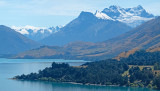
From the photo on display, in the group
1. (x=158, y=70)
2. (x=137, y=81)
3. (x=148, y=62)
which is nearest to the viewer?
(x=137, y=81)

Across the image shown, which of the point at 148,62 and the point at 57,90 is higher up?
the point at 148,62

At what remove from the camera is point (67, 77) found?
18038 centimetres

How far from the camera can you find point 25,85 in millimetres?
167000

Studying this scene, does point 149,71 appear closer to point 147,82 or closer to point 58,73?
point 147,82

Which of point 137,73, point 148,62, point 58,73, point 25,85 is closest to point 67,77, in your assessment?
point 58,73

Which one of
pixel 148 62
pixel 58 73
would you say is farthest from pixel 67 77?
pixel 148 62

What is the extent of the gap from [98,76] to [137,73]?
17.2 metres

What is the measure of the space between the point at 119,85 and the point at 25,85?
40252mm

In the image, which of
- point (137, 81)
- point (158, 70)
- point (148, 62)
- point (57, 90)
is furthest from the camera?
point (148, 62)

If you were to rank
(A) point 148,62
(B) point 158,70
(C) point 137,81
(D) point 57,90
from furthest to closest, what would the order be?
A: 1. (A) point 148,62
2. (B) point 158,70
3. (C) point 137,81
4. (D) point 57,90

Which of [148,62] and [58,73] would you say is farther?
[148,62]

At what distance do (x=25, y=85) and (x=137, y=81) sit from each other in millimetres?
47929

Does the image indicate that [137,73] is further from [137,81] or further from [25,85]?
[25,85]

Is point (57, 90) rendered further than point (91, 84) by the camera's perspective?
No
